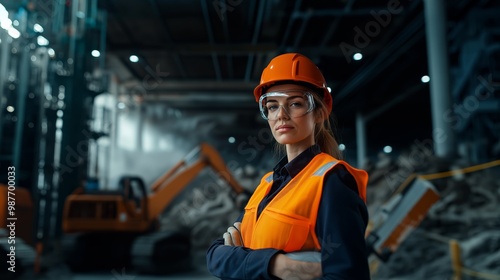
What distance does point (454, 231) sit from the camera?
511 centimetres

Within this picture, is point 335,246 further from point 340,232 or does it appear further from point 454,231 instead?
point 454,231

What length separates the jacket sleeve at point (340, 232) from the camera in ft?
2.61

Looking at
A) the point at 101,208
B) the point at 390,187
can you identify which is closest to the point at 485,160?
the point at 390,187

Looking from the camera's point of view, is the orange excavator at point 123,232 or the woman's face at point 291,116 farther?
the orange excavator at point 123,232

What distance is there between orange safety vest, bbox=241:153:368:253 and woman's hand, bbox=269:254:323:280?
0.15ft

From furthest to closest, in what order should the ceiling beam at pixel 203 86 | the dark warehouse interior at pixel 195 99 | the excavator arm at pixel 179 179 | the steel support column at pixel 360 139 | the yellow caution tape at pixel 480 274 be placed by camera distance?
1. the steel support column at pixel 360 139
2. the ceiling beam at pixel 203 86
3. the excavator arm at pixel 179 179
4. the dark warehouse interior at pixel 195 99
5. the yellow caution tape at pixel 480 274

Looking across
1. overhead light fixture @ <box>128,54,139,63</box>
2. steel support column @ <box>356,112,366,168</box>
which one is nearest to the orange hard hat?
overhead light fixture @ <box>128,54,139,63</box>

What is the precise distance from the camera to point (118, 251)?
5.39 m

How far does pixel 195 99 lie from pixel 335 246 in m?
6.42

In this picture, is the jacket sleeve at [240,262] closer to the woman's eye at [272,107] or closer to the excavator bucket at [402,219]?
the woman's eye at [272,107]

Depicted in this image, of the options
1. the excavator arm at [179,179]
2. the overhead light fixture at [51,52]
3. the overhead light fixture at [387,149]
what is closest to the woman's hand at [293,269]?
the excavator arm at [179,179]

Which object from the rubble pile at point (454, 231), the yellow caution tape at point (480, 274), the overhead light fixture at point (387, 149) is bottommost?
the yellow caution tape at point (480, 274)

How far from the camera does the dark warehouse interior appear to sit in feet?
15.1

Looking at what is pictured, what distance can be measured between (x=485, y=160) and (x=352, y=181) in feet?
18.2
